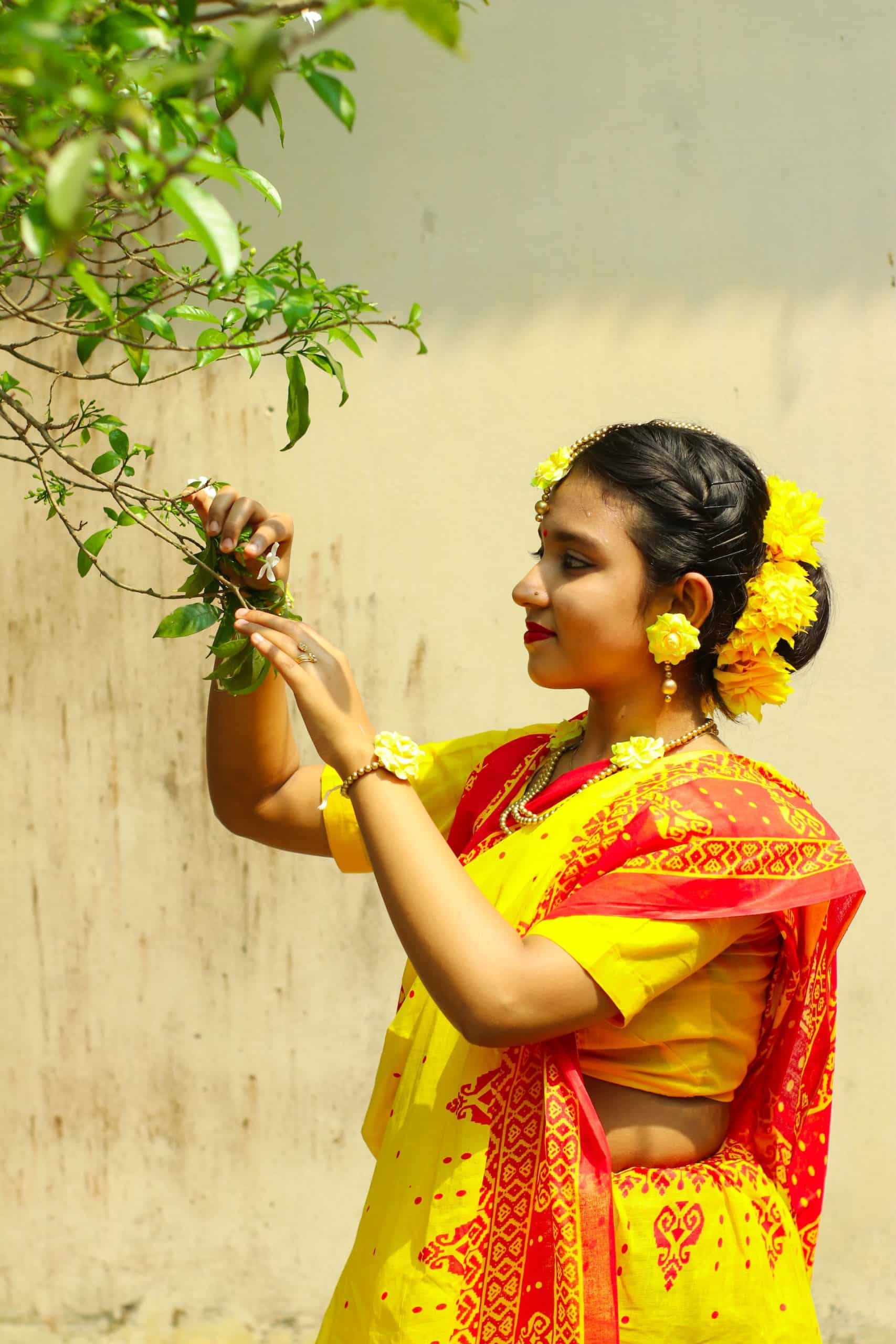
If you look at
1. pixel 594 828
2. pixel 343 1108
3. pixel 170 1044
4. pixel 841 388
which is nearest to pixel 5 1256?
pixel 170 1044

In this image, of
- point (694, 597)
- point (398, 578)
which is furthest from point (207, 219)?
point (398, 578)

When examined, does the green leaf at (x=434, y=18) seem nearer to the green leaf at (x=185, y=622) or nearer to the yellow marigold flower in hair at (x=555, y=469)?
the green leaf at (x=185, y=622)

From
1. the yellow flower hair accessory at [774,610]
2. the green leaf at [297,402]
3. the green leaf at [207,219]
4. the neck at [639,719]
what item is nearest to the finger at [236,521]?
the green leaf at [297,402]

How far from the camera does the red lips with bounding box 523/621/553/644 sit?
1.51 m

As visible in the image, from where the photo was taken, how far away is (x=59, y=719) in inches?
115

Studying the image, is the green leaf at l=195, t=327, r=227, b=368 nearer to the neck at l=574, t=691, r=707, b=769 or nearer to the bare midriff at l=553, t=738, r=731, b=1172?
the neck at l=574, t=691, r=707, b=769

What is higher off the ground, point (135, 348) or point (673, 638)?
point (135, 348)

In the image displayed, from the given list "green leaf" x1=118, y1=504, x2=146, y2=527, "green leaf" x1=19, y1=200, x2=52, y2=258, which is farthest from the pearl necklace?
"green leaf" x1=19, y1=200, x2=52, y2=258

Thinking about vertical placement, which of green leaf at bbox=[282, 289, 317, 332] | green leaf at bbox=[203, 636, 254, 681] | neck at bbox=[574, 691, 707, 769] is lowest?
neck at bbox=[574, 691, 707, 769]

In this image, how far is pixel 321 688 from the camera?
1334 mm

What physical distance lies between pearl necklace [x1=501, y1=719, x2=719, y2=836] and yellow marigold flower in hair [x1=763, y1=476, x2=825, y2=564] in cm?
23

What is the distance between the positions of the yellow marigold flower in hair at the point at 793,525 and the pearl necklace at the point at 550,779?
23 cm

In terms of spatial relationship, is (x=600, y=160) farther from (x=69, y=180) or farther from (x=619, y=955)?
(x=69, y=180)

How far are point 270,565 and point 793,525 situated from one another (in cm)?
64
